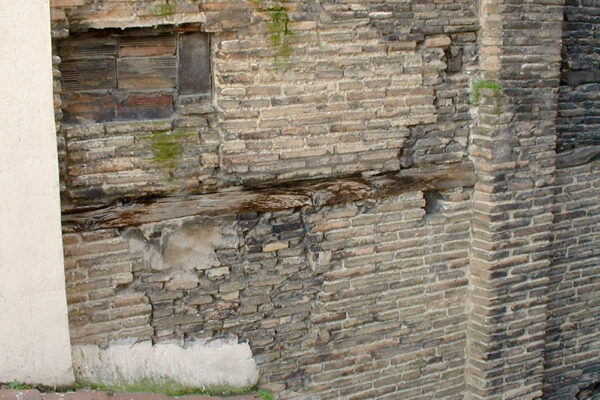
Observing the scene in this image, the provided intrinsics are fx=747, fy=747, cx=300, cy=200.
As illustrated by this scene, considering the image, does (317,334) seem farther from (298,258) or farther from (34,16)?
(34,16)

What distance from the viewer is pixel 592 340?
6105 mm

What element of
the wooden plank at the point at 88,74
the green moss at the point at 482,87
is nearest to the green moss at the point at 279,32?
the wooden plank at the point at 88,74

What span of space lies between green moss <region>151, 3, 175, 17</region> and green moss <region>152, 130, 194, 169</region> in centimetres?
65

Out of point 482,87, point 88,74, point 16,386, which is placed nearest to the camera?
point 16,386

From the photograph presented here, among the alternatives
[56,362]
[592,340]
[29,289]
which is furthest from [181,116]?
[592,340]

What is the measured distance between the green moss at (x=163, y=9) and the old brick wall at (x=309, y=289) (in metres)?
1.19

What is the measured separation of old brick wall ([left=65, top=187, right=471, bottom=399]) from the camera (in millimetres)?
4305

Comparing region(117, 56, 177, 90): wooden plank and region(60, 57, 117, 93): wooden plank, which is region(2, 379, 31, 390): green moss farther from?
region(117, 56, 177, 90): wooden plank

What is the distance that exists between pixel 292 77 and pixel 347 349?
1.85 meters

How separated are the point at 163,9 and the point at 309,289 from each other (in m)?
1.95

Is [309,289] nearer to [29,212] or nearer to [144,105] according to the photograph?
[144,105]

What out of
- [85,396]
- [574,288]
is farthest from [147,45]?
[574,288]

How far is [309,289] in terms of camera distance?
15.8 feet

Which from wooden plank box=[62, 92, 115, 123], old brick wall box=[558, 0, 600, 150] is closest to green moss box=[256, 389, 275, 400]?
wooden plank box=[62, 92, 115, 123]
